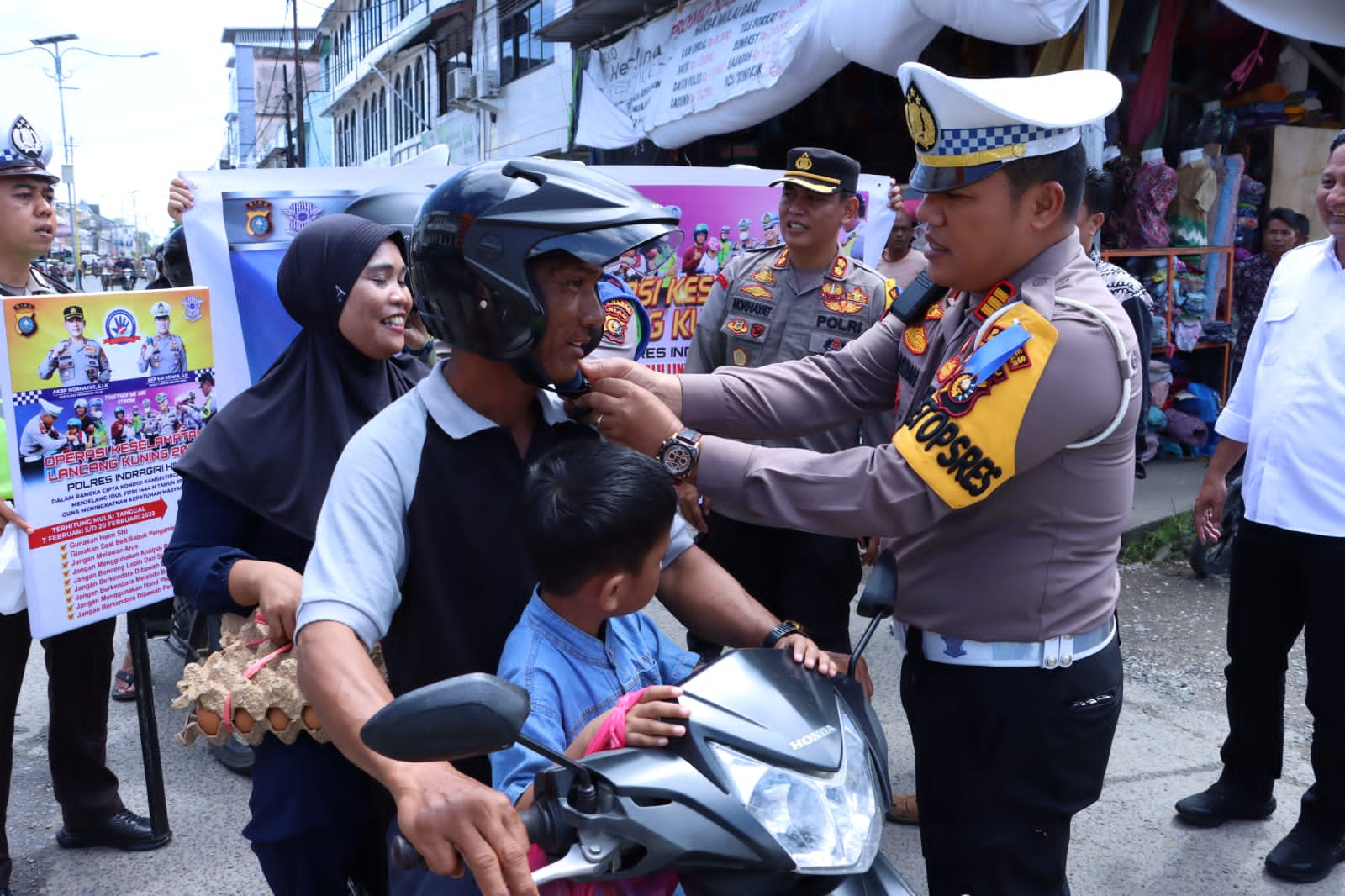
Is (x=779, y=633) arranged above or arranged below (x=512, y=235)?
A: below

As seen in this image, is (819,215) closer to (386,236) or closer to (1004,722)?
(386,236)

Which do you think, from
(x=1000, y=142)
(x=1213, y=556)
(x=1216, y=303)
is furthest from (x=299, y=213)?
(x=1216, y=303)

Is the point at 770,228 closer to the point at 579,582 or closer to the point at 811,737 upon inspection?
the point at 579,582

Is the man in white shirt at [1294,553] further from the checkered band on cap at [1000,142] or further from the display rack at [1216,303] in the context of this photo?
the display rack at [1216,303]

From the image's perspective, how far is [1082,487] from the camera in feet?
6.38

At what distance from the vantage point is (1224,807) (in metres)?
3.64

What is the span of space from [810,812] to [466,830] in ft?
1.32

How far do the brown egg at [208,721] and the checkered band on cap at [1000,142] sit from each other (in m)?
1.61

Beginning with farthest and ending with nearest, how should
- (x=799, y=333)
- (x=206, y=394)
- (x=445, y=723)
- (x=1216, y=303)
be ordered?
1. (x=1216, y=303)
2. (x=799, y=333)
3. (x=206, y=394)
4. (x=445, y=723)

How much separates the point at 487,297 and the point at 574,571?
0.42 metres

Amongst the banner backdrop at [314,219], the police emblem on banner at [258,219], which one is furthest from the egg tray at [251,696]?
the police emblem on banner at [258,219]

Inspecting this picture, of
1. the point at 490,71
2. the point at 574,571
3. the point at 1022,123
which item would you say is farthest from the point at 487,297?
the point at 490,71

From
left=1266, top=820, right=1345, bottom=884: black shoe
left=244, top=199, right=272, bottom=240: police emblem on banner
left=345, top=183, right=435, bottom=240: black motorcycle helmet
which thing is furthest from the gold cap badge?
left=244, top=199, right=272, bottom=240: police emblem on banner

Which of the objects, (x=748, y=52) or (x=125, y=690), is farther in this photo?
(x=748, y=52)
